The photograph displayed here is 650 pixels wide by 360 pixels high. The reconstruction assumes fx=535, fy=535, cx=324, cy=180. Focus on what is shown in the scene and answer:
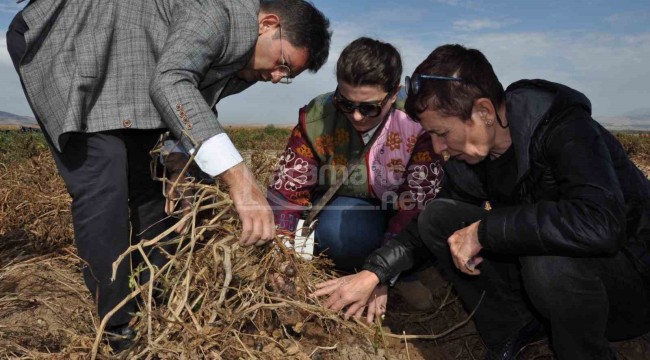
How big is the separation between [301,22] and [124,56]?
61 cm

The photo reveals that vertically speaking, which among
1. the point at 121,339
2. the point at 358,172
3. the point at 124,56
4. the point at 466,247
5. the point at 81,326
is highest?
the point at 124,56

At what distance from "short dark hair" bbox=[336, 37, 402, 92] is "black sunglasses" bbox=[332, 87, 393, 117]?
63 mm

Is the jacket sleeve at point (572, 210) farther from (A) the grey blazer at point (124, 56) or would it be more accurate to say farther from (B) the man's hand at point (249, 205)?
(A) the grey blazer at point (124, 56)

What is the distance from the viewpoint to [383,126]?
245cm

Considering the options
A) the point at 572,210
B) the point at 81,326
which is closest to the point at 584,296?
the point at 572,210

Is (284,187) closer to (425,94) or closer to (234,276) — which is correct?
(234,276)

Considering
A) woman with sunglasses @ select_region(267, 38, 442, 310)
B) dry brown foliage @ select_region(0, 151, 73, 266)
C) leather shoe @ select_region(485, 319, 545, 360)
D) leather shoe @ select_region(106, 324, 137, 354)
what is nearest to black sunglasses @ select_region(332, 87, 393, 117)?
woman with sunglasses @ select_region(267, 38, 442, 310)

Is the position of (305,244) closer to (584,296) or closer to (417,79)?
(417,79)

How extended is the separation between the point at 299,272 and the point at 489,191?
76cm

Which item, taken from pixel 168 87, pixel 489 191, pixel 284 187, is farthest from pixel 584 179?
pixel 284 187

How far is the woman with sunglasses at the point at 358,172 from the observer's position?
244 cm

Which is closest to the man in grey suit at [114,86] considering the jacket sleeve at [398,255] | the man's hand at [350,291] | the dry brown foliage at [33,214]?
the man's hand at [350,291]

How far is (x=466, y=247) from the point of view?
1.68 metres

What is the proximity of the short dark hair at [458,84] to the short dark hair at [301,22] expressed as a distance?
448 millimetres
